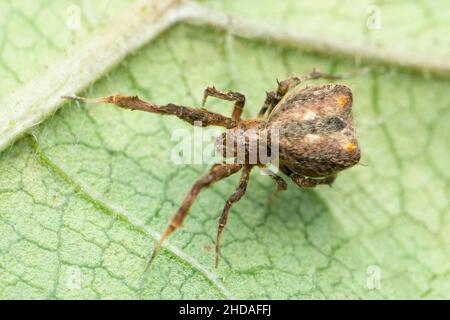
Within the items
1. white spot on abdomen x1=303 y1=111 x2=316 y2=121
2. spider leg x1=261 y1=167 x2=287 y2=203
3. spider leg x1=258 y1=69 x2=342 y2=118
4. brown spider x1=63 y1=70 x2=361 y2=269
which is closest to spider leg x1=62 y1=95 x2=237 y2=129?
brown spider x1=63 y1=70 x2=361 y2=269

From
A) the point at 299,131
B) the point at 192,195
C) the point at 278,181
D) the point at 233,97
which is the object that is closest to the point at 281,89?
the point at 233,97

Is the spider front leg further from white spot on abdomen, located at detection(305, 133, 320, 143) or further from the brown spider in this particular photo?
white spot on abdomen, located at detection(305, 133, 320, 143)

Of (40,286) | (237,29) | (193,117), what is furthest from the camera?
(237,29)

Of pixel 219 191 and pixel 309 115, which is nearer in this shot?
pixel 309 115

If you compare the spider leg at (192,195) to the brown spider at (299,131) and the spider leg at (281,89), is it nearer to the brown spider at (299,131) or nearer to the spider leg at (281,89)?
the brown spider at (299,131)

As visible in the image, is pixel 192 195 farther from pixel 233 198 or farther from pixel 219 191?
pixel 219 191
